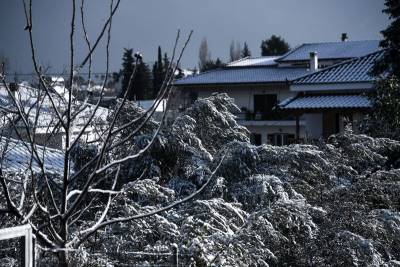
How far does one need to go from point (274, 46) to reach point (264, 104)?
2661 centimetres

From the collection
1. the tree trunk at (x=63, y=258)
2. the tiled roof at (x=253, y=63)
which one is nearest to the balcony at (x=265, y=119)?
the tiled roof at (x=253, y=63)

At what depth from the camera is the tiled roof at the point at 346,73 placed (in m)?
24.9

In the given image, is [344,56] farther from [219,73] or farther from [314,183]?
[314,183]

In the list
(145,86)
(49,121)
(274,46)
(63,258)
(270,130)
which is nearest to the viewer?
(63,258)

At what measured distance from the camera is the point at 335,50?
38156 mm

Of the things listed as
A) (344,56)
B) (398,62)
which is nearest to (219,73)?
(344,56)

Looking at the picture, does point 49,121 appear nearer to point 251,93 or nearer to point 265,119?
point 265,119

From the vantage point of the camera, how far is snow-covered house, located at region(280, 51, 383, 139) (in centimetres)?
2406

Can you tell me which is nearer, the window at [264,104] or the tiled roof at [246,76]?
the tiled roof at [246,76]

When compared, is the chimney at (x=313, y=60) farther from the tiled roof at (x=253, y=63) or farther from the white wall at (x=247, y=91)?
the tiled roof at (x=253, y=63)

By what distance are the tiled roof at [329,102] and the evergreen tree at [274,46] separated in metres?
36.5

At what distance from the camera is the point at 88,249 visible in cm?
674

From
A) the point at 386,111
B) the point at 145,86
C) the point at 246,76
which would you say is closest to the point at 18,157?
the point at 386,111

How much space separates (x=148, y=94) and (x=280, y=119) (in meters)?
18.3
